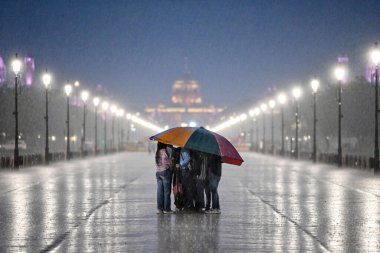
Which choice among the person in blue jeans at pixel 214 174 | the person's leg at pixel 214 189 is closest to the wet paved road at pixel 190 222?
the person's leg at pixel 214 189

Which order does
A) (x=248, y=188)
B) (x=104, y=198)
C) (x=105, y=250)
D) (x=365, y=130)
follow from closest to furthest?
(x=105, y=250), (x=104, y=198), (x=248, y=188), (x=365, y=130)

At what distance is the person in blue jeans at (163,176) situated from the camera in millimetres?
21812

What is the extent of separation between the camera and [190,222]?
20.0 m

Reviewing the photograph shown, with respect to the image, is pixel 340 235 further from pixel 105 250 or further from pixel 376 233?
pixel 105 250

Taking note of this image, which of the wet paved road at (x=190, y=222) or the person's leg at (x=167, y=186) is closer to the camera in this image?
the wet paved road at (x=190, y=222)

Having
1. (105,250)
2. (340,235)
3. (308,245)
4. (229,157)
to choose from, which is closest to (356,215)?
(229,157)

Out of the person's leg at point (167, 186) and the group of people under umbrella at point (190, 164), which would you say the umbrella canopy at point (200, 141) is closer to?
the group of people under umbrella at point (190, 164)

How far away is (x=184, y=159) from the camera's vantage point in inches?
851

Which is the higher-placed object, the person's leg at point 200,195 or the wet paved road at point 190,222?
the person's leg at point 200,195

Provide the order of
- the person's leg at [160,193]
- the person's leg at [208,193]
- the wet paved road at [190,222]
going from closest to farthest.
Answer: the wet paved road at [190,222]
the person's leg at [160,193]
the person's leg at [208,193]

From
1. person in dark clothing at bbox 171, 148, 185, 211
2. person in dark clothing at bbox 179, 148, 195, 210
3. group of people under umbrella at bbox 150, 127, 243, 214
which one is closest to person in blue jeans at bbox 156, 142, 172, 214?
group of people under umbrella at bbox 150, 127, 243, 214

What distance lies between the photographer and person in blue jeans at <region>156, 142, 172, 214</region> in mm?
21812

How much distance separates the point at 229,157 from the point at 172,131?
55.2 inches

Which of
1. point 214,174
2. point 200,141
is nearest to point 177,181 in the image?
point 214,174
